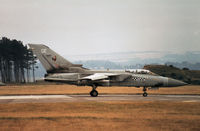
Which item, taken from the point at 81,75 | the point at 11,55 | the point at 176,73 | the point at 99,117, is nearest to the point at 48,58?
the point at 81,75

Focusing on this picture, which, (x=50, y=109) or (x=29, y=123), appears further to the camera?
(x=50, y=109)

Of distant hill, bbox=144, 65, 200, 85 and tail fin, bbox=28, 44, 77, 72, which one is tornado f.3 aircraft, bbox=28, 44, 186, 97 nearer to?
tail fin, bbox=28, 44, 77, 72

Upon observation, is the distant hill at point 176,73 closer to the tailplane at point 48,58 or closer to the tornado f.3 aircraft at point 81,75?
the tornado f.3 aircraft at point 81,75

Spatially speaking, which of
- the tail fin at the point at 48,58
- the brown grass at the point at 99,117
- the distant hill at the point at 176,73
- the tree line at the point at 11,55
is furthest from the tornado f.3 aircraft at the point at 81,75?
the tree line at the point at 11,55

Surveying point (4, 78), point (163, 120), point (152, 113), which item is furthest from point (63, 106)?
point (4, 78)

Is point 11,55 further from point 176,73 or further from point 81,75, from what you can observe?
point 81,75

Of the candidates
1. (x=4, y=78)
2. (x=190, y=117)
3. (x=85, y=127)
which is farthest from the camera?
(x=4, y=78)

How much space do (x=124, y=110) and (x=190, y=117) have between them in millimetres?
4164

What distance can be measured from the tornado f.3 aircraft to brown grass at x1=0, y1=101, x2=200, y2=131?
26.2 ft

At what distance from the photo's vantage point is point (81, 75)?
30375 mm

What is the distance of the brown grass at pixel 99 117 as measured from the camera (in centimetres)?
1454

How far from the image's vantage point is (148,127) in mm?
14516

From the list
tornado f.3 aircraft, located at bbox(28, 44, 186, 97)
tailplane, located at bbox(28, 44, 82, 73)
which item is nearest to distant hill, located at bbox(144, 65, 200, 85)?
tornado f.3 aircraft, located at bbox(28, 44, 186, 97)

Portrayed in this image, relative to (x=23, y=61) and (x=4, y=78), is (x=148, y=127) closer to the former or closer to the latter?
(x=4, y=78)
